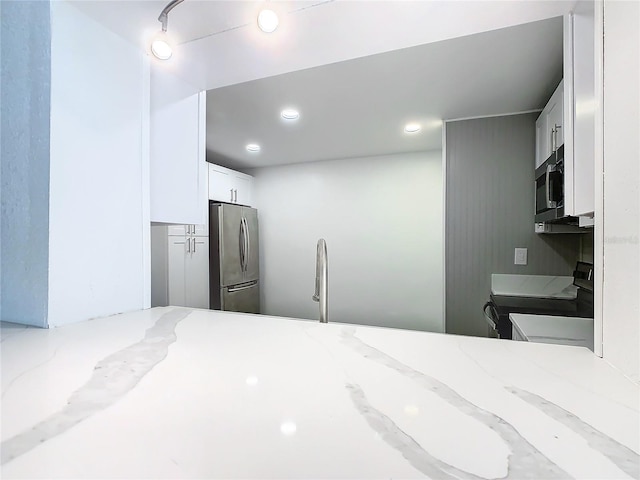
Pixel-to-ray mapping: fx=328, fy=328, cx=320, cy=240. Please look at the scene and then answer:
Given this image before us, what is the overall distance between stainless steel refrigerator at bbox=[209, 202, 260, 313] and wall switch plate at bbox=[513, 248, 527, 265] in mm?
2792

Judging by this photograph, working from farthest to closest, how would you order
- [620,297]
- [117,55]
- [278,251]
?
[278,251]
[117,55]
[620,297]

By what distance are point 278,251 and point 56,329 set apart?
3537 mm

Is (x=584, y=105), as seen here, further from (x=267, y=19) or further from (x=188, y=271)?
(x=188, y=271)

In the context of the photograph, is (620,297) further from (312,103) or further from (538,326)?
(312,103)

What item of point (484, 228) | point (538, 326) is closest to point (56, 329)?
point (538, 326)

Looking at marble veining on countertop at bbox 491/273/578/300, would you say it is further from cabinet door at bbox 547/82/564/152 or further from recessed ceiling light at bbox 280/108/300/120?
recessed ceiling light at bbox 280/108/300/120

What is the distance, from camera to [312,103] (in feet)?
7.76

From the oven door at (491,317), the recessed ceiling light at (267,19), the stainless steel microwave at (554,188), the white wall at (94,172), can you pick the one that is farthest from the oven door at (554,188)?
the white wall at (94,172)

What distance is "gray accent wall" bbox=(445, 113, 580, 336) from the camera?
2.52 m

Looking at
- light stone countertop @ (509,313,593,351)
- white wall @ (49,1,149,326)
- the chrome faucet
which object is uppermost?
white wall @ (49,1,149,326)

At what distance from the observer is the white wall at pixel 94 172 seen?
970 millimetres

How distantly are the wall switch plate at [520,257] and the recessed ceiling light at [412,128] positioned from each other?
1.32 meters

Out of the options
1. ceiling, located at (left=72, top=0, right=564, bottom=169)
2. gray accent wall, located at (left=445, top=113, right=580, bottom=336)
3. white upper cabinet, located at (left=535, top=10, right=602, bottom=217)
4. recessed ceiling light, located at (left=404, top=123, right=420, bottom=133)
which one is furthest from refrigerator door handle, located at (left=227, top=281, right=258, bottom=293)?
white upper cabinet, located at (left=535, top=10, right=602, bottom=217)

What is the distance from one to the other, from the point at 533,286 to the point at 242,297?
117 inches
